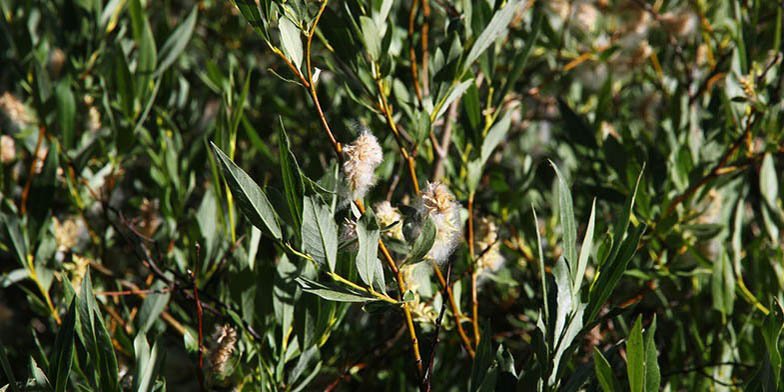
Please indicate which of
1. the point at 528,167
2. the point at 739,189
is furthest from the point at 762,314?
the point at 528,167

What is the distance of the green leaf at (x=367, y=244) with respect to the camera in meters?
0.64

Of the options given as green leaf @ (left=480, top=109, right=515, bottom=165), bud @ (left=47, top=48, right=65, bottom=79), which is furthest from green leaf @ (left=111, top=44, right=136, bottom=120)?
green leaf @ (left=480, top=109, right=515, bottom=165)

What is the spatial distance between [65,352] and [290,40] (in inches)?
15.0

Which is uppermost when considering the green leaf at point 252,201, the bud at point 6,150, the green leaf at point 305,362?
the green leaf at point 252,201

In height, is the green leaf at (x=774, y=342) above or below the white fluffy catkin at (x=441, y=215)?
below

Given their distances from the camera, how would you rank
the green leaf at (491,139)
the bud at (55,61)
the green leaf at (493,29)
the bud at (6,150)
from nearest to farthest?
the green leaf at (493,29), the green leaf at (491,139), the bud at (6,150), the bud at (55,61)

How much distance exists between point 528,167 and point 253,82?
0.63 meters

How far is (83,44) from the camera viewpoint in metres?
1.39

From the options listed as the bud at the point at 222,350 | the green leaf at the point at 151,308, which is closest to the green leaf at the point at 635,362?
the bud at the point at 222,350

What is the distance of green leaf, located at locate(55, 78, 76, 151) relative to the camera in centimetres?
123

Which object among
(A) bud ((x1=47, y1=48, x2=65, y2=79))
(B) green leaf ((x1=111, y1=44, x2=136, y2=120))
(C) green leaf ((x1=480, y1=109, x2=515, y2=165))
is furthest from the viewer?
(A) bud ((x1=47, y1=48, x2=65, y2=79))

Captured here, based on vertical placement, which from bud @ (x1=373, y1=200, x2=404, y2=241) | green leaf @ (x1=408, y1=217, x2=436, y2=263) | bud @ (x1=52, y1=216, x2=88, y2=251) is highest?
green leaf @ (x1=408, y1=217, x2=436, y2=263)

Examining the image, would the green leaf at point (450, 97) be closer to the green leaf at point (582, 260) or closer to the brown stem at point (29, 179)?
the green leaf at point (582, 260)

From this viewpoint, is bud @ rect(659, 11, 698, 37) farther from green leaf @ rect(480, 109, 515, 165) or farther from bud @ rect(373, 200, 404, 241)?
bud @ rect(373, 200, 404, 241)
